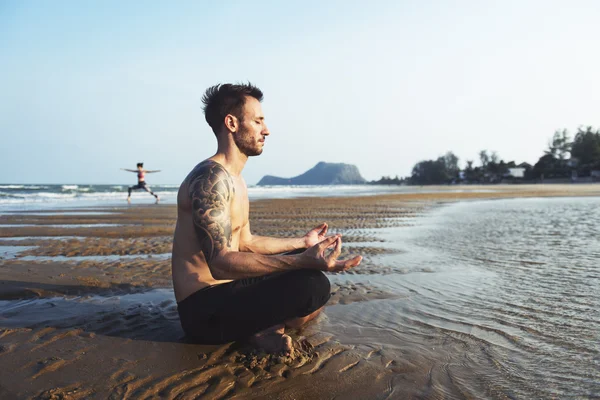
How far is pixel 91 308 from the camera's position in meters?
3.83

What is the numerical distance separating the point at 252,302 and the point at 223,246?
0.40 m

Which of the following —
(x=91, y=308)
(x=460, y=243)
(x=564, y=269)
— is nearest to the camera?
(x=91, y=308)

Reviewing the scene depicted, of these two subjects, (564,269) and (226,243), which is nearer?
(226,243)

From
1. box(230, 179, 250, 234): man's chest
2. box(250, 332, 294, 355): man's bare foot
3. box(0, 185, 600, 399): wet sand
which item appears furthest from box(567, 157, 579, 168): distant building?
box(250, 332, 294, 355): man's bare foot

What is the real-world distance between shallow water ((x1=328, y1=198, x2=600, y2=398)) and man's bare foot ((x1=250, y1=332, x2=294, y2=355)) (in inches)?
30.4

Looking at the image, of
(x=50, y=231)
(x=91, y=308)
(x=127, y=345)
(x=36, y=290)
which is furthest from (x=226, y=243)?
(x=50, y=231)

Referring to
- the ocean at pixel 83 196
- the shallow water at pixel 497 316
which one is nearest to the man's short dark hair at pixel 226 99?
the shallow water at pixel 497 316

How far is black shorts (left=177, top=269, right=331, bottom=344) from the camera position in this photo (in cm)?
261

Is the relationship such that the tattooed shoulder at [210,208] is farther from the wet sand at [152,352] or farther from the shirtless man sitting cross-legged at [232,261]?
the wet sand at [152,352]

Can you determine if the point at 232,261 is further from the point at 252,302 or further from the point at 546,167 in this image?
the point at 546,167

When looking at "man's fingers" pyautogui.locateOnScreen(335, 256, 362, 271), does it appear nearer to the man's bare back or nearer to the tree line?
the man's bare back

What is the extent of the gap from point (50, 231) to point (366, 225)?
8.24m

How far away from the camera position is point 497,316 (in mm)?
3527

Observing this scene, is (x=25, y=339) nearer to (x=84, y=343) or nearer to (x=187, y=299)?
(x=84, y=343)
